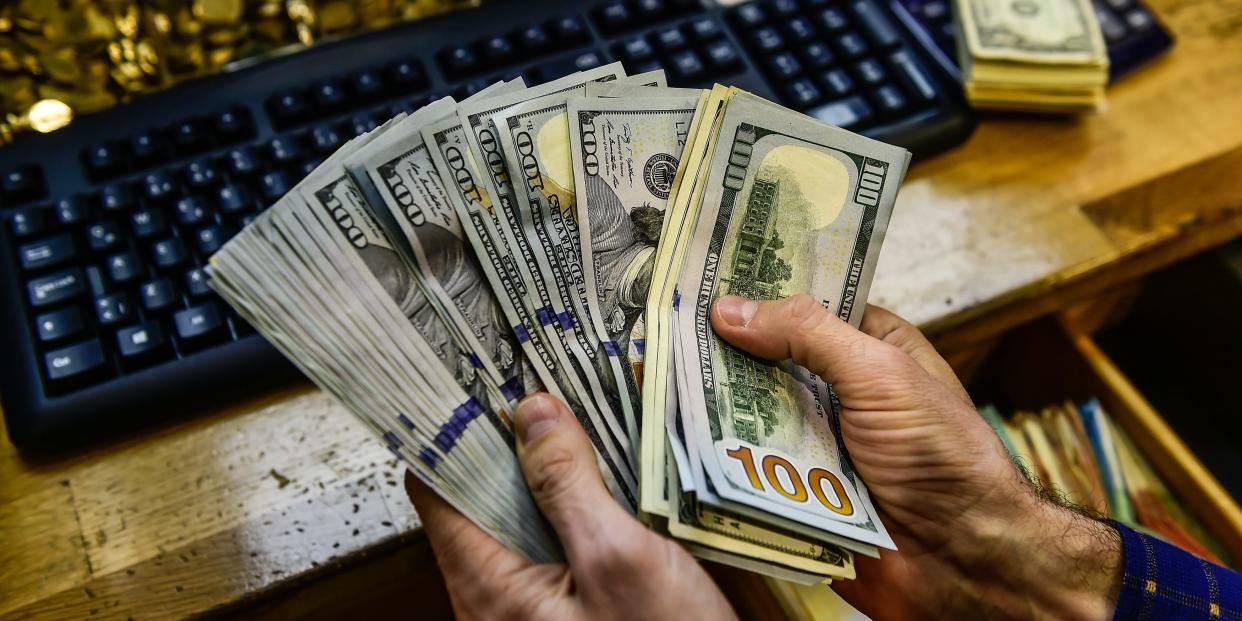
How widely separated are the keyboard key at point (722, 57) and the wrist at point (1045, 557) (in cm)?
40

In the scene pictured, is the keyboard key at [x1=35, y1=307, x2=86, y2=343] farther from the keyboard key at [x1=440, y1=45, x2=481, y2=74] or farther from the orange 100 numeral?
the orange 100 numeral

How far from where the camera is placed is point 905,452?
0.55 m

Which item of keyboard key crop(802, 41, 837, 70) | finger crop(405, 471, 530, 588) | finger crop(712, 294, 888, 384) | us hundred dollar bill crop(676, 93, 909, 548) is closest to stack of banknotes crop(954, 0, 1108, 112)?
keyboard key crop(802, 41, 837, 70)

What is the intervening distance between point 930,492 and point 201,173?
57 centimetres

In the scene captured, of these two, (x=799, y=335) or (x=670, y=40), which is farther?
Result: (x=670, y=40)

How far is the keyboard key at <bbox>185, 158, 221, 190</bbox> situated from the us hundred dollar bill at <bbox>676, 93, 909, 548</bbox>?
36cm

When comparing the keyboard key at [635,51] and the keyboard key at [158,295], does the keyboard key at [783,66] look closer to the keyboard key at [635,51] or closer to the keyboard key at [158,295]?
the keyboard key at [635,51]

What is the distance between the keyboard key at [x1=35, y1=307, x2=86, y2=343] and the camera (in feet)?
1.86

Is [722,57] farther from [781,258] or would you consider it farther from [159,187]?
[159,187]

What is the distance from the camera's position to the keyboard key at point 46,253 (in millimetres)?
591

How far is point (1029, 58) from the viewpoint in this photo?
2.48 feet

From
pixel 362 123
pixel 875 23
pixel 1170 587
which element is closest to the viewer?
pixel 1170 587

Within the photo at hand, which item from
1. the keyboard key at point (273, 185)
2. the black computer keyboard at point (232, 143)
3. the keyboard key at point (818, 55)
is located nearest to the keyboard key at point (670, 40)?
the black computer keyboard at point (232, 143)

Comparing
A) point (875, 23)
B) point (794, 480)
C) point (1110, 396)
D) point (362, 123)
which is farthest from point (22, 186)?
point (1110, 396)
